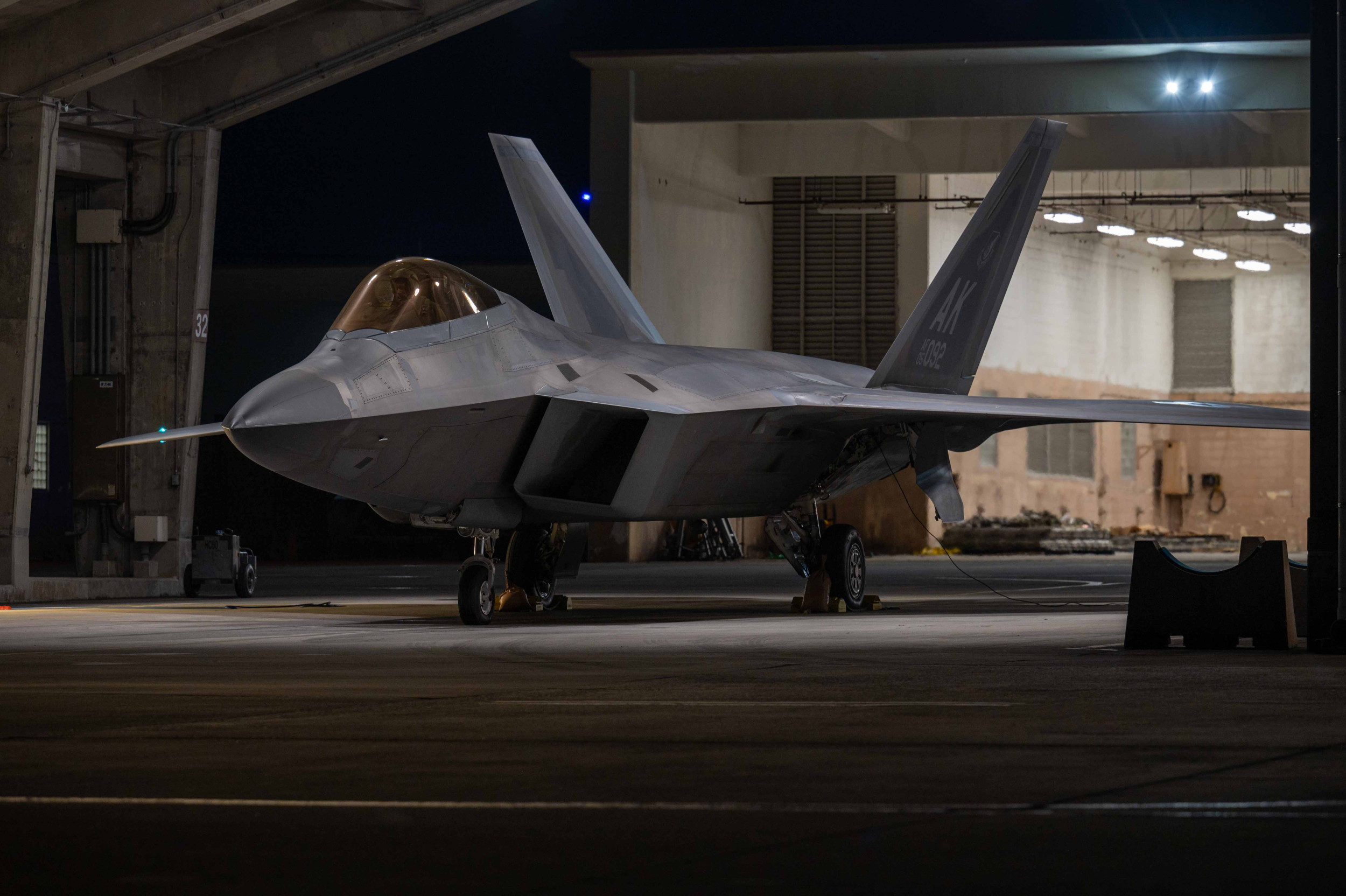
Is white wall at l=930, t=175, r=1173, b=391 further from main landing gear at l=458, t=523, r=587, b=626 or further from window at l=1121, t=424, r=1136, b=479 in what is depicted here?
main landing gear at l=458, t=523, r=587, b=626

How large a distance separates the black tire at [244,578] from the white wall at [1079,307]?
2149 centimetres

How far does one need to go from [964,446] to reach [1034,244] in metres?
27.1

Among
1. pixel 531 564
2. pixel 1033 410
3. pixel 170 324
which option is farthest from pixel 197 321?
pixel 1033 410

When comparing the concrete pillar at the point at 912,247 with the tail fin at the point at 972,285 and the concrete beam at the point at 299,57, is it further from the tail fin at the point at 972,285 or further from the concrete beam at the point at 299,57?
the tail fin at the point at 972,285

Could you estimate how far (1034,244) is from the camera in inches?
1615

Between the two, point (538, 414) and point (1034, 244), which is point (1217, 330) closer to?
point (1034, 244)

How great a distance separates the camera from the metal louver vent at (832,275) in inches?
1416

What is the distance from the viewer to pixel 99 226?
20203 millimetres

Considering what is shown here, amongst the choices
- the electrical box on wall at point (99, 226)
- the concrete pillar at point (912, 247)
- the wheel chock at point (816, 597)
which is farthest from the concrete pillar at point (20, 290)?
the concrete pillar at point (912, 247)

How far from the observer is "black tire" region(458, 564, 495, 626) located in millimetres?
11898

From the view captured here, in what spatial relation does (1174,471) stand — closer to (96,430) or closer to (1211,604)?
(96,430)

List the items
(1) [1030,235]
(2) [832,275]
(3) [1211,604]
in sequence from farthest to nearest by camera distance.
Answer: (1) [1030,235] → (2) [832,275] → (3) [1211,604]

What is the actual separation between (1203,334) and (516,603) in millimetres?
37908

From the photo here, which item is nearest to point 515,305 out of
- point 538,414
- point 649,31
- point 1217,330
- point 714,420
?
point 538,414
